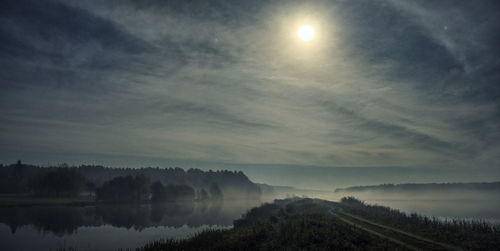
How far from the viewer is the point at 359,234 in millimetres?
35156

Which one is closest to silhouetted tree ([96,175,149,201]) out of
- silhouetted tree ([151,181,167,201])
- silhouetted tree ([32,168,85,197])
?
silhouetted tree ([151,181,167,201])

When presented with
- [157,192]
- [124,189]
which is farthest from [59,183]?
[157,192]

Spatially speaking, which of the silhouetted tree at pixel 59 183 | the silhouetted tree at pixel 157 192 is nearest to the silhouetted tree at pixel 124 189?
the silhouetted tree at pixel 157 192

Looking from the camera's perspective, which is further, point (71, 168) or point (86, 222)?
point (71, 168)

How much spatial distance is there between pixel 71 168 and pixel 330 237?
491 feet

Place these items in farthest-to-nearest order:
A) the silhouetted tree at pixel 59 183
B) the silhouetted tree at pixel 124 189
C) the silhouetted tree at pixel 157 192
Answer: the silhouetted tree at pixel 157 192 < the silhouetted tree at pixel 124 189 < the silhouetted tree at pixel 59 183

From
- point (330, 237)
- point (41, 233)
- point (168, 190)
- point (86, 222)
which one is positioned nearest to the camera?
point (330, 237)

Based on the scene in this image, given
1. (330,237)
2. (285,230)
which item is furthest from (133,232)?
(330,237)

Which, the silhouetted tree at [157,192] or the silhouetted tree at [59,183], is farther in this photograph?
the silhouetted tree at [157,192]

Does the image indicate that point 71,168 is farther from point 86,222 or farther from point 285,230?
point 285,230

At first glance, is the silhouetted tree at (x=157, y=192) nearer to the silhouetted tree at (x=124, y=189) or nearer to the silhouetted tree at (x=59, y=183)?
the silhouetted tree at (x=124, y=189)

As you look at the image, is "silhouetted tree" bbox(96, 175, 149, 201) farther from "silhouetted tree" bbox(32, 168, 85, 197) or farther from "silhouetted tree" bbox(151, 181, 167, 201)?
"silhouetted tree" bbox(32, 168, 85, 197)

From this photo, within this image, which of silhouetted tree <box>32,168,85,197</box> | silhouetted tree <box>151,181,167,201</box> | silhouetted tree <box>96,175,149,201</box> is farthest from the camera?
silhouetted tree <box>151,181,167,201</box>

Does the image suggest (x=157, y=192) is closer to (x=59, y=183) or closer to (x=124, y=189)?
(x=124, y=189)
